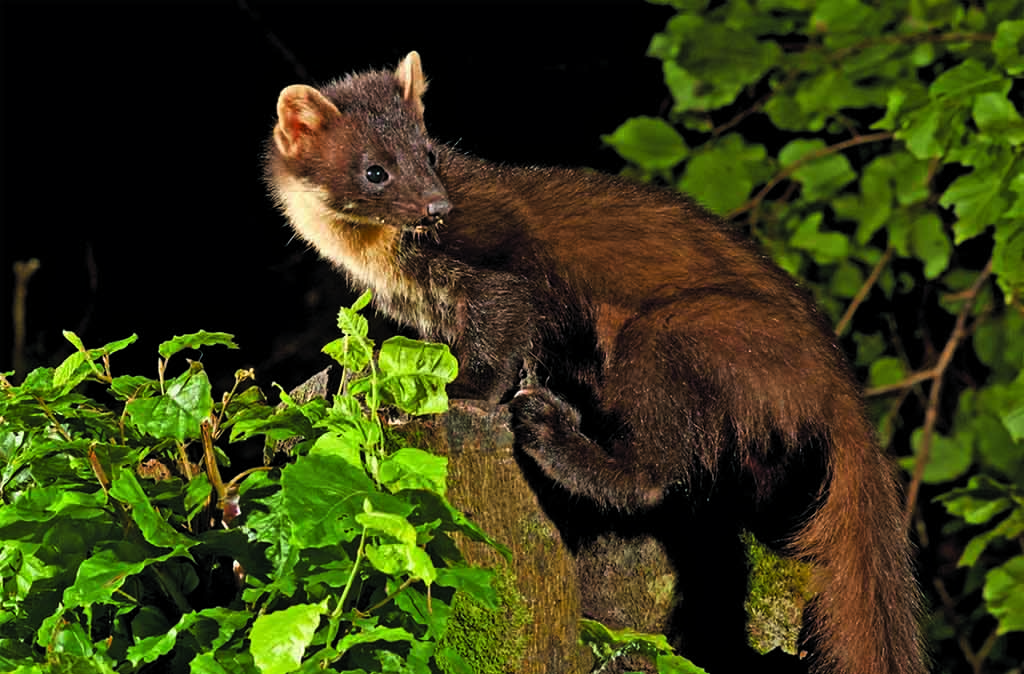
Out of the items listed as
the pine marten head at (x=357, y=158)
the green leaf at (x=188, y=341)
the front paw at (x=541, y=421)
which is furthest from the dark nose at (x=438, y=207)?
the green leaf at (x=188, y=341)

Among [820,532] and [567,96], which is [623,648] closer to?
[820,532]

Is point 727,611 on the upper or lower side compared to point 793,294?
lower

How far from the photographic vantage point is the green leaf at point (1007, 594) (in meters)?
3.57

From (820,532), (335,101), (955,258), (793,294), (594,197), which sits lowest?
(955,258)

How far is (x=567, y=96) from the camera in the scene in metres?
5.36

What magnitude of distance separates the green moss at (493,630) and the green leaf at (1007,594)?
6.90ft

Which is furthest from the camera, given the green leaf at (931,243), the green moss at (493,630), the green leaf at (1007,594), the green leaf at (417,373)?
the green leaf at (931,243)

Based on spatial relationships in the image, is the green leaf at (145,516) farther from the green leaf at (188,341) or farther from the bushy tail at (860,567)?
the bushy tail at (860,567)

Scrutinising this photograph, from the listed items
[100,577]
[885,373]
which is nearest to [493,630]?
[100,577]

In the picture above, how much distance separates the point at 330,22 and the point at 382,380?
4106 millimetres

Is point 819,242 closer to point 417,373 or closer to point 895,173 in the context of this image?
point 895,173

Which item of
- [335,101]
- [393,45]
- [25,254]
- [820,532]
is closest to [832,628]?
[820,532]

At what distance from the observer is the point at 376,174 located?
3.10 meters

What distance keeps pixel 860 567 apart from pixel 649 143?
6.27 ft
